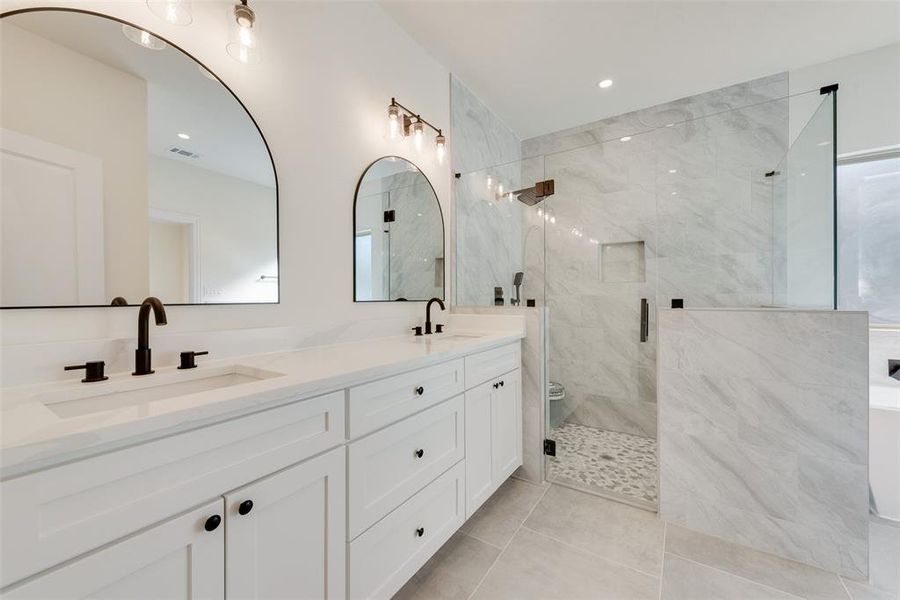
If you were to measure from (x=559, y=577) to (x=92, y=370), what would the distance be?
5.79 ft

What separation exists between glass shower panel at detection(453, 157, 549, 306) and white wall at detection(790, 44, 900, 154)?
1.64m

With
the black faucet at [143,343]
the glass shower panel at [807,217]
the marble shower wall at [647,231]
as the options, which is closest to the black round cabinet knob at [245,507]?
the black faucet at [143,343]

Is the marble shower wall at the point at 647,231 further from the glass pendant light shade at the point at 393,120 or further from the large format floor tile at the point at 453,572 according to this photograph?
the large format floor tile at the point at 453,572

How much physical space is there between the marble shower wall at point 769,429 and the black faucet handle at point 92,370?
2.27 metres

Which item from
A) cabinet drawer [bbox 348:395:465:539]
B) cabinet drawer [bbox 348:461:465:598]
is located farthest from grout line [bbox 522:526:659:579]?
cabinet drawer [bbox 348:395:465:539]

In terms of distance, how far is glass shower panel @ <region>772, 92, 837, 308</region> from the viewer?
1731 mm

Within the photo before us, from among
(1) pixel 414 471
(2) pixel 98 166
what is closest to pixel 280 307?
(2) pixel 98 166

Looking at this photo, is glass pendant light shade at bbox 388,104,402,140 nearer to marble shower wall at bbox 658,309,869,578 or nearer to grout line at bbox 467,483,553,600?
marble shower wall at bbox 658,309,869,578

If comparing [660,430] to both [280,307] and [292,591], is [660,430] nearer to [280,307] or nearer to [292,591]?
[292,591]

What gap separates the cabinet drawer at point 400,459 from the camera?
39.1 inches

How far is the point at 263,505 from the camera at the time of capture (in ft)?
2.54

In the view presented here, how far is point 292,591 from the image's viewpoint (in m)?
0.83

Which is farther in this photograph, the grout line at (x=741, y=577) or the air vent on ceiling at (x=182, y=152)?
the grout line at (x=741, y=577)

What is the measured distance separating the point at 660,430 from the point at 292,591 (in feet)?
5.91
